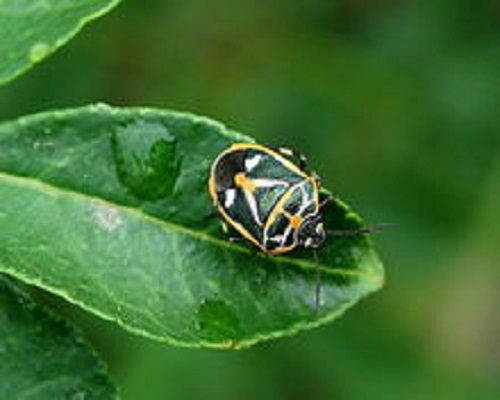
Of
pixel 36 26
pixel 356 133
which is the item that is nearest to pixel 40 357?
pixel 36 26

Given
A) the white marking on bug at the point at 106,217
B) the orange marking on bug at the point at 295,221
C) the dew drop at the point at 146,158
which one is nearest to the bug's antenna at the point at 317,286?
the orange marking on bug at the point at 295,221

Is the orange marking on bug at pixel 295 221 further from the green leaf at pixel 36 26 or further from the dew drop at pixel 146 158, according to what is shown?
the green leaf at pixel 36 26

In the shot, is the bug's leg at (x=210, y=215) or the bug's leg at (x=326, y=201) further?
the bug's leg at (x=326, y=201)

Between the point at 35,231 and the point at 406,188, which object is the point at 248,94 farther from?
the point at 35,231

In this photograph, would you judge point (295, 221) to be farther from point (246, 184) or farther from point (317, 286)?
point (317, 286)

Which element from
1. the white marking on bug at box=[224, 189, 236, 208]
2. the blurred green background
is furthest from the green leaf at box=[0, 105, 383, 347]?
the blurred green background

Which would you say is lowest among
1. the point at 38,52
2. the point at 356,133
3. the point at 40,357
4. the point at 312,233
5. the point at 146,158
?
the point at 356,133

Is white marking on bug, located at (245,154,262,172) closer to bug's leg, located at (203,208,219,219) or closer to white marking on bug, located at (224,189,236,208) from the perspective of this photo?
white marking on bug, located at (224,189,236,208)
